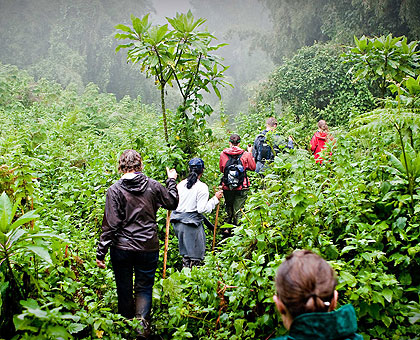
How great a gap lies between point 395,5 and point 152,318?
15.9 metres

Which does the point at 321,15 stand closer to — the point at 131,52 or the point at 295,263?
the point at 131,52

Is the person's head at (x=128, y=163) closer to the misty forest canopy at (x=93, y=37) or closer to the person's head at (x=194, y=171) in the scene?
the person's head at (x=194, y=171)

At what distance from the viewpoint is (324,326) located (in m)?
1.39

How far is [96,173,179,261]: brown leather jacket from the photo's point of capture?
3.53 meters

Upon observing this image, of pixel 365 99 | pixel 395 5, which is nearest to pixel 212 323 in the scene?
pixel 365 99

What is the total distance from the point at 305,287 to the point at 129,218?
2.49 meters

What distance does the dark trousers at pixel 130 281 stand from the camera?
357 cm

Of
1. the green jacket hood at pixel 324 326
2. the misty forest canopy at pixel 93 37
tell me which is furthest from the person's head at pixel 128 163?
the misty forest canopy at pixel 93 37

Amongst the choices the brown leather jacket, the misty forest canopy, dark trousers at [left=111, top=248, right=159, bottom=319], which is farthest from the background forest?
the misty forest canopy

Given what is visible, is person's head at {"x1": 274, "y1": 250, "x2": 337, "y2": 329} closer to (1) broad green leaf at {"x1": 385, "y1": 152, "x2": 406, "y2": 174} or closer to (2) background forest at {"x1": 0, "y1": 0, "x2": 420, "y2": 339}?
(2) background forest at {"x1": 0, "y1": 0, "x2": 420, "y2": 339}

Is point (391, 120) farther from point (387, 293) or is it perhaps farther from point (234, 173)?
point (234, 173)

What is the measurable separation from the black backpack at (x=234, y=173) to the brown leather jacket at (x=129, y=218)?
8.95ft

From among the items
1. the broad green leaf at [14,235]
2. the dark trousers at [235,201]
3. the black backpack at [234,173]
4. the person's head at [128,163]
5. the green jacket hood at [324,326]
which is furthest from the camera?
the dark trousers at [235,201]

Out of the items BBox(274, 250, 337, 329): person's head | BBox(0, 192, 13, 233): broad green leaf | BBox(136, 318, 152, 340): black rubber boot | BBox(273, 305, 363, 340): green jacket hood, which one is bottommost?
BBox(136, 318, 152, 340): black rubber boot
